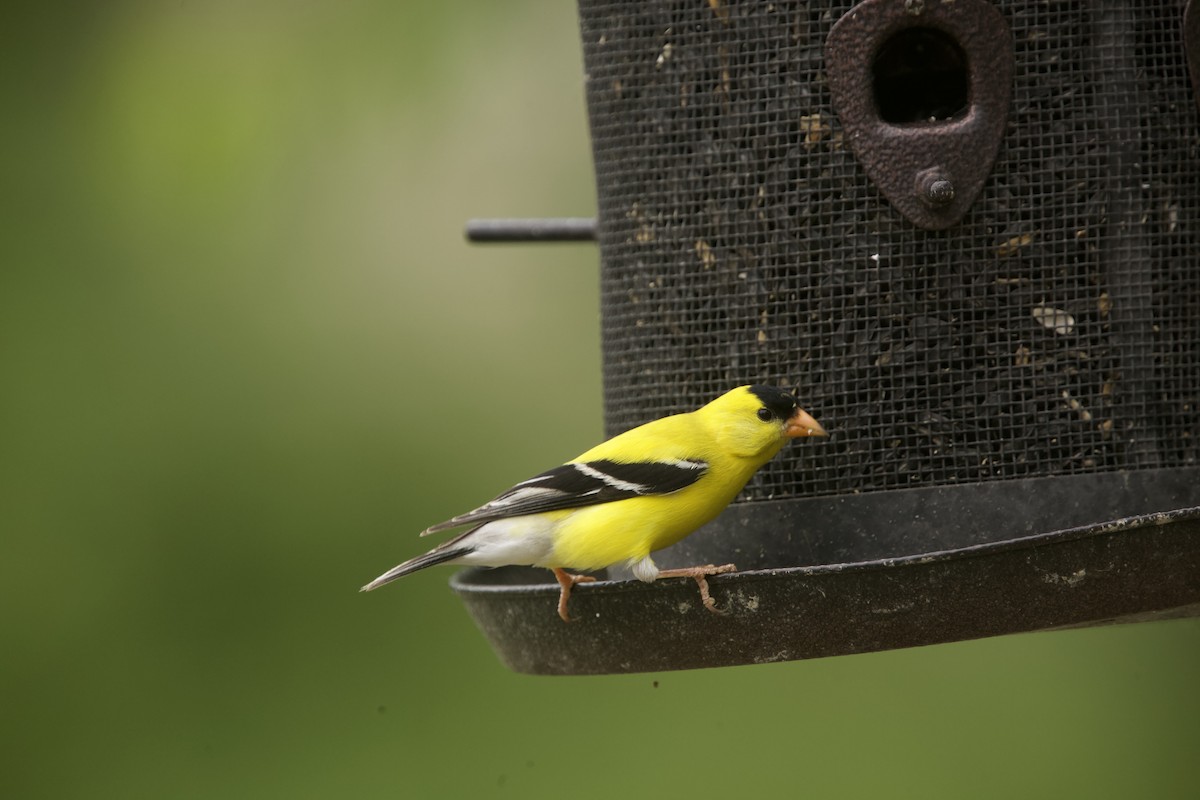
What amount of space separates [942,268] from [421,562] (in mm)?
1818

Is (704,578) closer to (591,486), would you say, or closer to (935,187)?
(591,486)

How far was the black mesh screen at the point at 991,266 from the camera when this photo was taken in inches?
166

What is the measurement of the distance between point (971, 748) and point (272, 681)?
348cm

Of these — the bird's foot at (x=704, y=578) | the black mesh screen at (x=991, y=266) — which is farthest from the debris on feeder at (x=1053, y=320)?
the bird's foot at (x=704, y=578)

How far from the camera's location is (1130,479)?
13.5 ft

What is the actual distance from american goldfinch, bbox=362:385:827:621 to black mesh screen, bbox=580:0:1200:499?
232 millimetres

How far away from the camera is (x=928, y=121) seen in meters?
4.36

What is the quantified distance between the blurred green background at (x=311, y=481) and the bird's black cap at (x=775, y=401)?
10.1 feet

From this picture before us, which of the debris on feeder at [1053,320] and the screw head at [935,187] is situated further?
the debris on feeder at [1053,320]

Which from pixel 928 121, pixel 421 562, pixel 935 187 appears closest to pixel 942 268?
pixel 935 187

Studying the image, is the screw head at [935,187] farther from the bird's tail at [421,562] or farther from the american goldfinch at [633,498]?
the bird's tail at [421,562]

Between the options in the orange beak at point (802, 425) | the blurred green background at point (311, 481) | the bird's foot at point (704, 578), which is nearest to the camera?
the bird's foot at point (704, 578)

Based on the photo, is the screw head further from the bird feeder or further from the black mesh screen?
the black mesh screen

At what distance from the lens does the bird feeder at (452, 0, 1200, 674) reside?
4164 millimetres
